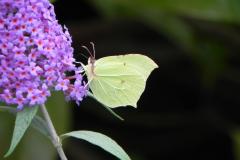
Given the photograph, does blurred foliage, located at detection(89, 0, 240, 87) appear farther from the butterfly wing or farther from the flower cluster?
the flower cluster

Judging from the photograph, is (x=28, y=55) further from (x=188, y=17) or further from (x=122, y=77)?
(x=188, y=17)

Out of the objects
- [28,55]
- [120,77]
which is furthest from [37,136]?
[28,55]

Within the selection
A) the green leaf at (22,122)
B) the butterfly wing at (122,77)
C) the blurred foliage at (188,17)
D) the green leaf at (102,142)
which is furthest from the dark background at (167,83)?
the green leaf at (22,122)

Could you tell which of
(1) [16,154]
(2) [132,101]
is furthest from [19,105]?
(1) [16,154]

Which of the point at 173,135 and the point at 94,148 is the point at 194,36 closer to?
the point at 173,135

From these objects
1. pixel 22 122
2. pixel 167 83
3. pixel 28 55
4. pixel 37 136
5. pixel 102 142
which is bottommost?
pixel 167 83

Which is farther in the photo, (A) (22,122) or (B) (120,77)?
(B) (120,77)


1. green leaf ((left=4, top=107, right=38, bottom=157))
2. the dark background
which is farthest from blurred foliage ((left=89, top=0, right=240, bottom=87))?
green leaf ((left=4, top=107, right=38, bottom=157))
